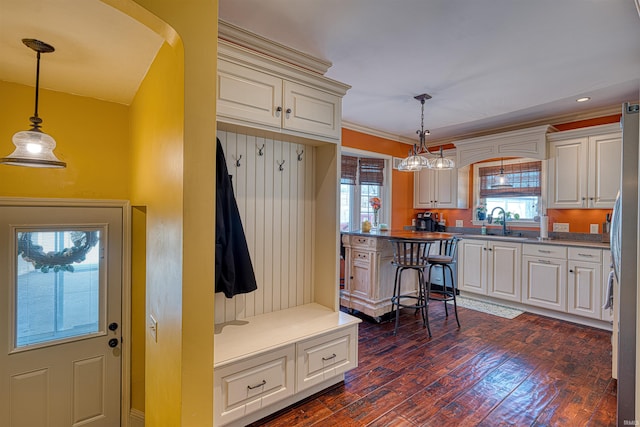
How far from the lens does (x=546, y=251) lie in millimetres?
3939

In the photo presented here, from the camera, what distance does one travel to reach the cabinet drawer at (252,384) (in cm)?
177

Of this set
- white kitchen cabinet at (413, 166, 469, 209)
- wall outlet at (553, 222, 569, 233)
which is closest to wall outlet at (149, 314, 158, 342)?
white kitchen cabinet at (413, 166, 469, 209)

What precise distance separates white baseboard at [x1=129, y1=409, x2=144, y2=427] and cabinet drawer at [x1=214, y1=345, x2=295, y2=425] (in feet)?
3.30

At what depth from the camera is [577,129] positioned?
3939 millimetres

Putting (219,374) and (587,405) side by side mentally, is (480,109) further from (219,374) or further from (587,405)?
(219,374)

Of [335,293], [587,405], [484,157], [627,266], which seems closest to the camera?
[627,266]

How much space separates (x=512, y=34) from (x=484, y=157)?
2.83m

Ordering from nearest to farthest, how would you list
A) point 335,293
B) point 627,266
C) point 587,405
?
1. point 627,266
2. point 587,405
3. point 335,293

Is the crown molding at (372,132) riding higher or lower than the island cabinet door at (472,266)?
higher

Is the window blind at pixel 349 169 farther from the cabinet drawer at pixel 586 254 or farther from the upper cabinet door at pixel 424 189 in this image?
the cabinet drawer at pixel 586 254

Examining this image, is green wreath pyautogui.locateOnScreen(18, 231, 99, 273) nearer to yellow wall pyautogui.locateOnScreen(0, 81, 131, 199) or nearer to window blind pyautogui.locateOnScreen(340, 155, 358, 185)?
yellow wall pyautogui.locateOnScreen(0, 81, 131, 199)

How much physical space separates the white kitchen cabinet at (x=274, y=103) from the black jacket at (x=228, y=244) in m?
0.32

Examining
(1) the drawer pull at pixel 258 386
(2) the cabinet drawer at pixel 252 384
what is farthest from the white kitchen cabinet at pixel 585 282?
(1) the drawer pull at pixel 258 386

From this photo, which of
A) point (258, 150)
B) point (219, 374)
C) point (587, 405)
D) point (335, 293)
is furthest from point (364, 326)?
point (258, 150)
